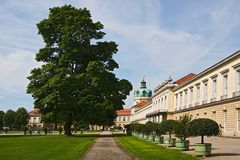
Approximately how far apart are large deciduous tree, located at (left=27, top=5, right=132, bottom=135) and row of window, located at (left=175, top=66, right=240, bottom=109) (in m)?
11.5

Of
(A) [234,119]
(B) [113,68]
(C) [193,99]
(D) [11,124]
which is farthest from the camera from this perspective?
(D) [11,124]

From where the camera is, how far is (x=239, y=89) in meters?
47.2

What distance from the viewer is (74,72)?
56219 mm

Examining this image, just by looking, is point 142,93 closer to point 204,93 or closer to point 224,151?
point 204,93

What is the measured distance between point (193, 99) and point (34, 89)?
26577 millimetres

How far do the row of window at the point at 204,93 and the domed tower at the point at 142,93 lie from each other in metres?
101

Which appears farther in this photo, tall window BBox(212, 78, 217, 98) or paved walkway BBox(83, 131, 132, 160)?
tall window BBox(212, 78, 217, 98)

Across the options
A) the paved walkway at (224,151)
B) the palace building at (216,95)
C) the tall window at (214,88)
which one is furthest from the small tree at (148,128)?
the tall window at (214,88)

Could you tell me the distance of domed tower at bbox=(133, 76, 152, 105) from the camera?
607 ft

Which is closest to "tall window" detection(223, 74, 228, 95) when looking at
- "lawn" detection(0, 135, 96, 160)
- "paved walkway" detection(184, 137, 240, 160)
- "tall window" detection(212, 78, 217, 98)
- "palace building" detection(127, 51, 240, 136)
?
"palace building" detection(127, 51, 240, 136)

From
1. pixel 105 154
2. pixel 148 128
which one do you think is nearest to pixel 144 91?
pixel 148 128

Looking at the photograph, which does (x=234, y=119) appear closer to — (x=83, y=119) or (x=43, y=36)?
(x=83, y=119)

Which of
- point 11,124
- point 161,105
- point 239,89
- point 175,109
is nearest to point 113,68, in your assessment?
point 239,89

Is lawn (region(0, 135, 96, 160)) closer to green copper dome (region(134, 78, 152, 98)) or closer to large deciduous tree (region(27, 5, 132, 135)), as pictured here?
large deciduous tree (region(27, 5, 132, 135))
